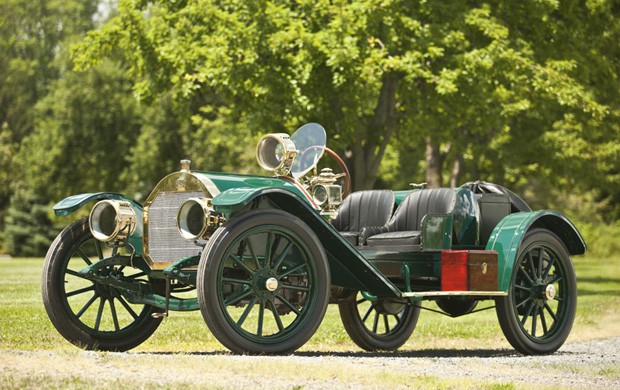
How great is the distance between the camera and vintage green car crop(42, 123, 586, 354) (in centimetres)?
807

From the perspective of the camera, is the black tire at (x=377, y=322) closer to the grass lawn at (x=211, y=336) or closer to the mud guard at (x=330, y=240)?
the grass lawn at (x=211, y=336)

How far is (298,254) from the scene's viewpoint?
27.2 ft

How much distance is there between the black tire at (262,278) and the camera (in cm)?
770

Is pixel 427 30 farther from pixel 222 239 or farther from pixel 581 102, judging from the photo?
pixel 222 239

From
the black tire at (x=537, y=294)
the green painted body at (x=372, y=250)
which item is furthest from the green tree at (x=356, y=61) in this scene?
the black tire at (x=537, y=294)

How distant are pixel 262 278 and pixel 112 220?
1.58 meters

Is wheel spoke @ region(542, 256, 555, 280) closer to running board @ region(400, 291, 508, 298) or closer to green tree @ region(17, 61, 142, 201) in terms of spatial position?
running board @ region(400, 291, 508, 298)

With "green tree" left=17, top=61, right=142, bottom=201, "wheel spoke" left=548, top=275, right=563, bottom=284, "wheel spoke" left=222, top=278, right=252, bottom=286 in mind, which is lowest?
"wheel spoke" left=548, top=275, right=563, bottom=284

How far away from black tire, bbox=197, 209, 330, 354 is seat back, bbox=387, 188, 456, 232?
2091 mm

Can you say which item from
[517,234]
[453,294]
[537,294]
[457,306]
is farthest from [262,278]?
[537,294]

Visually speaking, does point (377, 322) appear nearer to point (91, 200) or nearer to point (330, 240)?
point (330, 240)

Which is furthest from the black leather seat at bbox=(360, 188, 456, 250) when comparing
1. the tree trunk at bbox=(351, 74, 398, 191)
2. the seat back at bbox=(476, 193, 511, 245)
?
the tree trunk at bbox=(351, 74, 398, 191)

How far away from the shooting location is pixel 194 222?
8.38 meters

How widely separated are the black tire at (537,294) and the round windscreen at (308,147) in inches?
84.8
